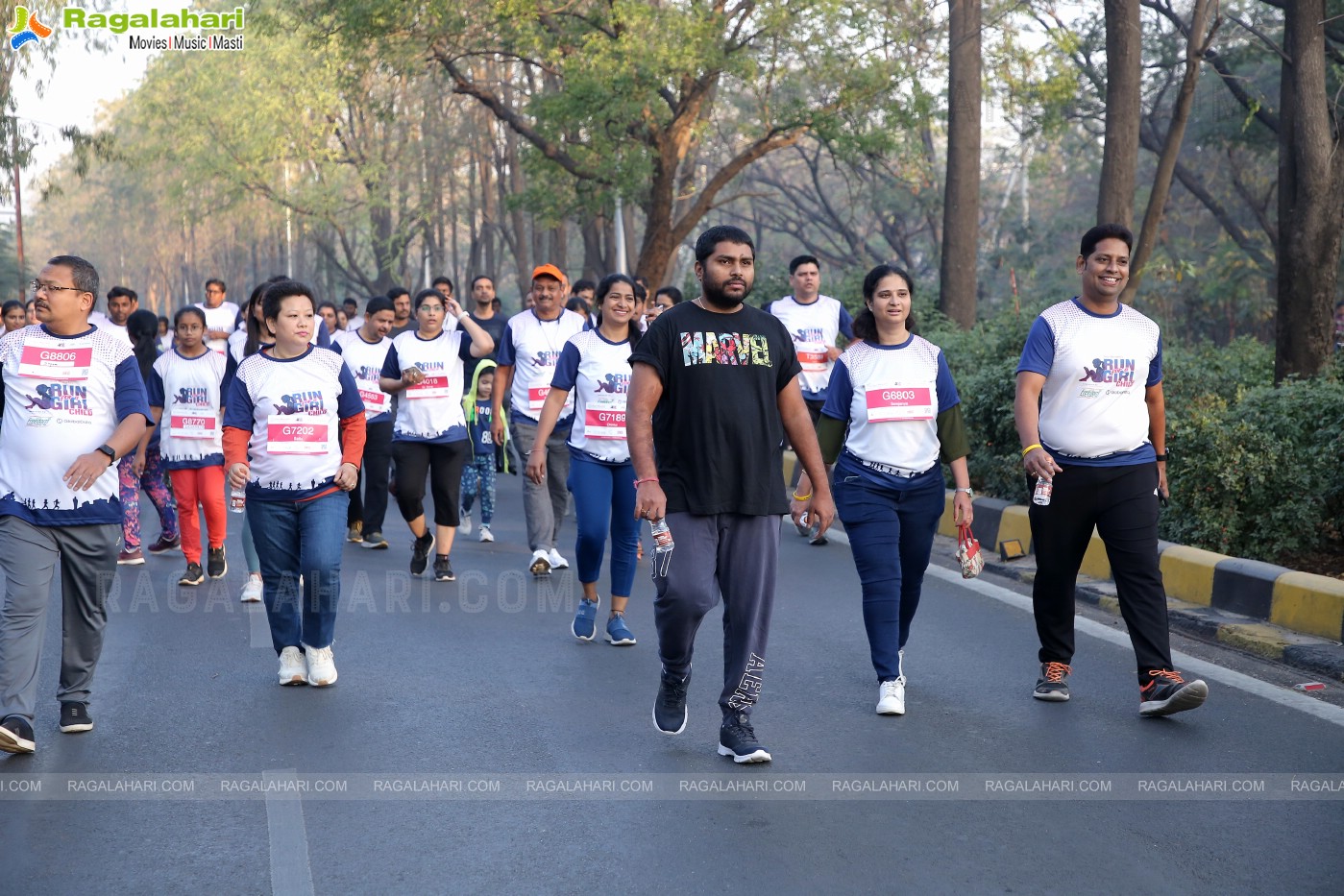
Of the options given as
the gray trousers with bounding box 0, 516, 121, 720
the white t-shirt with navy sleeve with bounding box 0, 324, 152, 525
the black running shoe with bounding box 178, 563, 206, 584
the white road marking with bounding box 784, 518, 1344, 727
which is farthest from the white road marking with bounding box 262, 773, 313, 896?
Answer: the black running shoe with bounding box 178, 563, 206, 584

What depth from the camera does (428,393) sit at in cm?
1020

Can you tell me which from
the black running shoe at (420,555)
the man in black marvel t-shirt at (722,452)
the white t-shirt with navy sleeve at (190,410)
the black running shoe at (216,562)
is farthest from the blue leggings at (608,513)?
the black running shoe at (216,562)

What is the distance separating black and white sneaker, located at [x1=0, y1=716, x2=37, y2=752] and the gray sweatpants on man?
2389 millimetres

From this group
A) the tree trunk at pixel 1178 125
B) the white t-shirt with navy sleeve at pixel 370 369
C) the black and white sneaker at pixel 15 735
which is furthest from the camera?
the tree trunk at pixel 1178 125

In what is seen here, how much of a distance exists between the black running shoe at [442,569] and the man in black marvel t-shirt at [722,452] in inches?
184

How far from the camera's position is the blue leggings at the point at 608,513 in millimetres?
7832

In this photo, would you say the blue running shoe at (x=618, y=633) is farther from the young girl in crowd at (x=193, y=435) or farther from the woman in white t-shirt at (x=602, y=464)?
the young girl in crowd at (x=193, y=435)

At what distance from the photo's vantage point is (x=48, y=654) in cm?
776

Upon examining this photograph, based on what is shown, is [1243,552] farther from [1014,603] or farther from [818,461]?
[818,461]

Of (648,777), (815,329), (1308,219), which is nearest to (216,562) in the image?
(815,329)

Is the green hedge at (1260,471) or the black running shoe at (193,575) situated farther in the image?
the black running shoe at (193,575)

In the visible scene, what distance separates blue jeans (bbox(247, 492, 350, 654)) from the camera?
22.1ft

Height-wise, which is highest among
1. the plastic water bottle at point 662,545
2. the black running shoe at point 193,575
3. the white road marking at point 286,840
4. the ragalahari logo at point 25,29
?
the ragalahari logo at point 25,29

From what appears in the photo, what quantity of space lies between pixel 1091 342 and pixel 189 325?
6.25 metres
